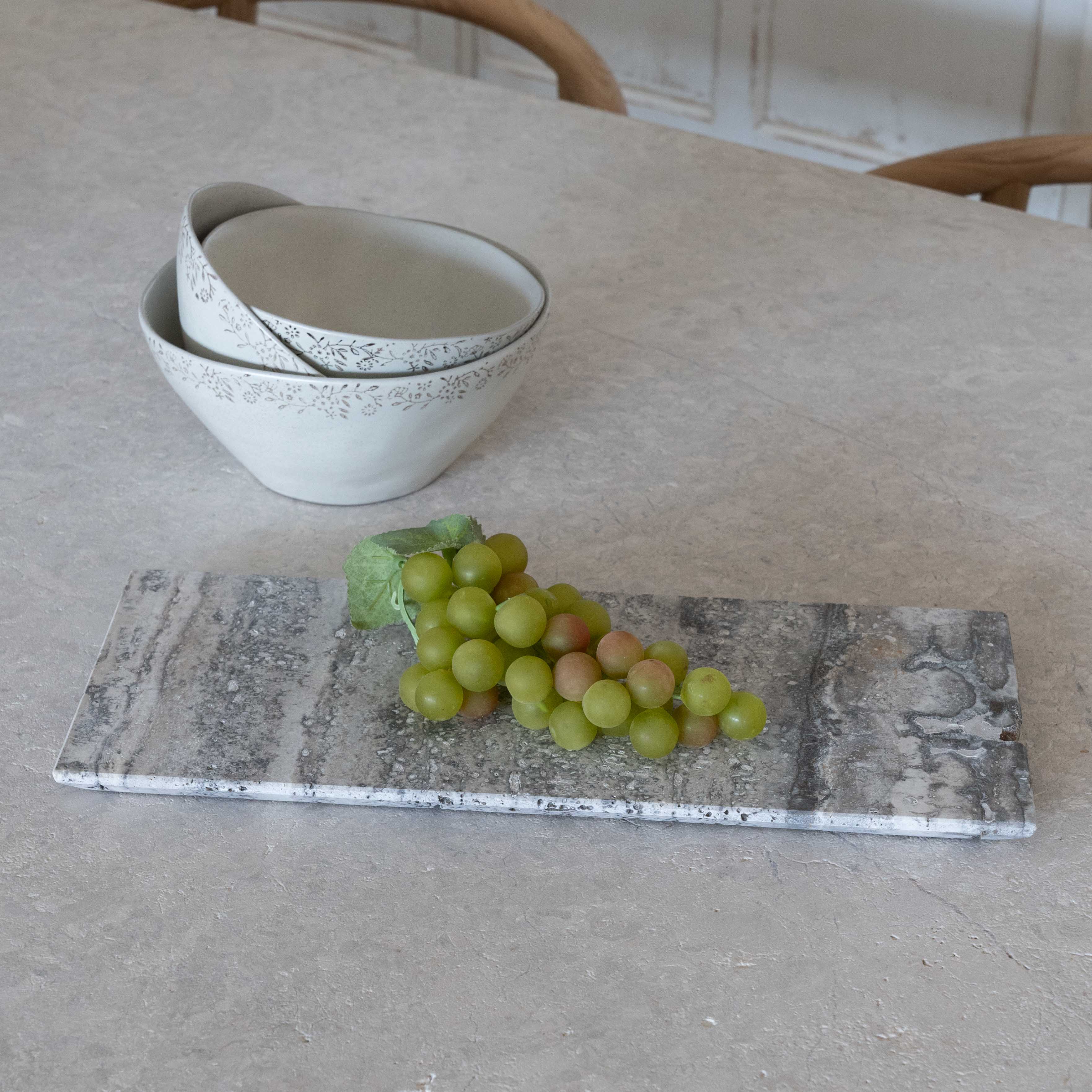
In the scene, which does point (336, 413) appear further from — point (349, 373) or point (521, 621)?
point (521, 621)

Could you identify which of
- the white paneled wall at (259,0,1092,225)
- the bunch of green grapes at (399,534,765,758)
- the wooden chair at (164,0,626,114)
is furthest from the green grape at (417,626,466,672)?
the white paneled wall at (259,0,1092,225)

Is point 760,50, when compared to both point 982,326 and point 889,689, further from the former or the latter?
point 889,689

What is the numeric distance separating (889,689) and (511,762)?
0.70 ft

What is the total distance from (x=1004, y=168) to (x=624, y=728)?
0.99m

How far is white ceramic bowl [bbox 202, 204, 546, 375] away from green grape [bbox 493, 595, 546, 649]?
1.04 feet

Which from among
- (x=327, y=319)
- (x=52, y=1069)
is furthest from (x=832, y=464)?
(x=52, y=1069)

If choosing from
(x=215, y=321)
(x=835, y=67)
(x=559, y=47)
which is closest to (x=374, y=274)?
(x=215, y=321)

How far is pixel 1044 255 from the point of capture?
3.85ft

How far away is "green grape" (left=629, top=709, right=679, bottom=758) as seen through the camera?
2.06 feet

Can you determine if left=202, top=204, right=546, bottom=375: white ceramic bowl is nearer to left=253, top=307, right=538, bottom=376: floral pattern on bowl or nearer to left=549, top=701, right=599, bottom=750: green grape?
left=253, top=307, right=538, bottom=376: floral pattern on bowl

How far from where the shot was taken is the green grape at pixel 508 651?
65 cm

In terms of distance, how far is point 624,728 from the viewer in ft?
2.13

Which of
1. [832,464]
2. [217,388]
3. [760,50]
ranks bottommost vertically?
[760,50]

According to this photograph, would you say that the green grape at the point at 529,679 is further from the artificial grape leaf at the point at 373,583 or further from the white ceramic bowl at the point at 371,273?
the white ceramic bowl at the point at 371,273
